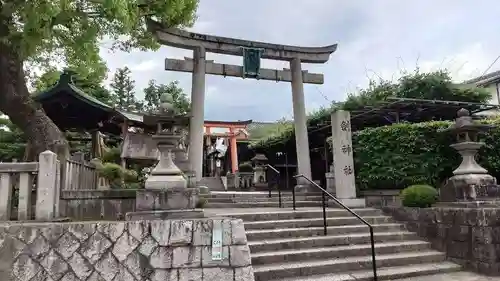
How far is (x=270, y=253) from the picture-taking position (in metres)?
6.29

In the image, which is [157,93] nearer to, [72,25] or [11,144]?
[11,144]

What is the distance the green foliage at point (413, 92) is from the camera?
43.1 feet

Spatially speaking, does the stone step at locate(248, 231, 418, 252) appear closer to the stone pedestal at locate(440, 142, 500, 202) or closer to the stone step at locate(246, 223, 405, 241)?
the stone step at locate(246, 223, 405, 241)

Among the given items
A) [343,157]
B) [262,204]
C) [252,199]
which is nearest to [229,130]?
[252,199]

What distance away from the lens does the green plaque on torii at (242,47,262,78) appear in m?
12.4

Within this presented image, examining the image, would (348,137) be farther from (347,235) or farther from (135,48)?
(135,48)

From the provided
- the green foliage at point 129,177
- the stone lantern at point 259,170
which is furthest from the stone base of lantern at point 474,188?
the stone lantern at point 259,170

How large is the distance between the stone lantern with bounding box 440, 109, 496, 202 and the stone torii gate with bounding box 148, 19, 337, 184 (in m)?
5.33

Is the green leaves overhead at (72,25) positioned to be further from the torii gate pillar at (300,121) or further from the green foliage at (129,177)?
the torii gate pillar at (300,121)

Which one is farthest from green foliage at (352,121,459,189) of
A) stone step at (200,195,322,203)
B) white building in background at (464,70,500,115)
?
white building in background at (464,70,500,115)

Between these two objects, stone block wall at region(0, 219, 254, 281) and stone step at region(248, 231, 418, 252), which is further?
stone step at region(248, 231, 418, 252)

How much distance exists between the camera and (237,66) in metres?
12.7

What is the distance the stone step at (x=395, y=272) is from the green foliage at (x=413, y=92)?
6.57 meters

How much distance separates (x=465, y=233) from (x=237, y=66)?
839cm
